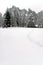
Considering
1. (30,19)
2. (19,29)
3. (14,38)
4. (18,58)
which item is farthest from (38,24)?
(18,58)

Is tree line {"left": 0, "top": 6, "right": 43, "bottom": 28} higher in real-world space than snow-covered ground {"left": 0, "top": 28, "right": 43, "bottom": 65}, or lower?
higher

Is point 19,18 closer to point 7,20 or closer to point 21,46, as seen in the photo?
point 7,20

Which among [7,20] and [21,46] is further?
[7,20]

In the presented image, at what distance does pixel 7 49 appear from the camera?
1014 mm

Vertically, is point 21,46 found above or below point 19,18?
below

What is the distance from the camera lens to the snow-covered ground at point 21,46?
919 millimetres

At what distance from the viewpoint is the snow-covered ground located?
3.02 feet

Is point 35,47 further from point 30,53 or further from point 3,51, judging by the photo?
point 3,51

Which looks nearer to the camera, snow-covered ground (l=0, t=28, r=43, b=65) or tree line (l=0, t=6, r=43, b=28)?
snow-covered ground (l=0, t=28, r=43, b=65)

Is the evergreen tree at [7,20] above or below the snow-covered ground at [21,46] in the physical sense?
above

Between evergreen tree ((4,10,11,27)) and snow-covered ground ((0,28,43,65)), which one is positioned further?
evergreen tree ((4,10,11,27))

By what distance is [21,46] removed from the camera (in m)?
1.04

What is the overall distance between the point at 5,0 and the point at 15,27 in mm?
407

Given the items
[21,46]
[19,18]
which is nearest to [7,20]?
[19,18]
